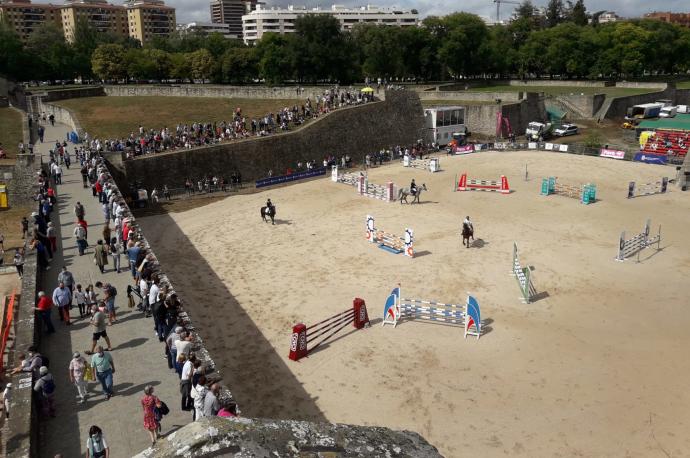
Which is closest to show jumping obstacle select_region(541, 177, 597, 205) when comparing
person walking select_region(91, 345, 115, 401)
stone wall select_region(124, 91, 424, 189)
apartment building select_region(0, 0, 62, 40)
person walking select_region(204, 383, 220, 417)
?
stone wall select_region(124, 91, 424, 189)

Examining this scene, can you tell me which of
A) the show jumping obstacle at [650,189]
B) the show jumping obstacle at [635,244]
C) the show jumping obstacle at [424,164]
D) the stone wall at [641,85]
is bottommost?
the show jumping obstacle at [635,244]

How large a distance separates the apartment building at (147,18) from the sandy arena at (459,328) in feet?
483

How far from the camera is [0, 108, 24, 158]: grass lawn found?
35.0 metres

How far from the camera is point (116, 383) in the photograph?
420 inches

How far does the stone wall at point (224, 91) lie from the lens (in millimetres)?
51969

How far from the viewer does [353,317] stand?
55.2 ft

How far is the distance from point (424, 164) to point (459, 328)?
2355 cm

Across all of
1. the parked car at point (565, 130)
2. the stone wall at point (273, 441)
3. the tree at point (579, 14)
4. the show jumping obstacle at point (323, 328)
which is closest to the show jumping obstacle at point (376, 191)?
the show jumping obstacle at point (323, 328)

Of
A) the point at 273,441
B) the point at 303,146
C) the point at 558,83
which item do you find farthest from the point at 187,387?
the point at 558,83

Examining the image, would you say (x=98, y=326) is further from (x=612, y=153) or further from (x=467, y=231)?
(x=612, y=153)

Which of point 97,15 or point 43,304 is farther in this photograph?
point 97,15

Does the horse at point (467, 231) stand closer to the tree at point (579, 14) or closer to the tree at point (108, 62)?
the tree at point (108, 62)

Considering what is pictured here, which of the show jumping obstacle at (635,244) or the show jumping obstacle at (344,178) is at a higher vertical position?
the show jumping obstacle at (344,178)

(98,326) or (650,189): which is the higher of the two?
(98,326)
